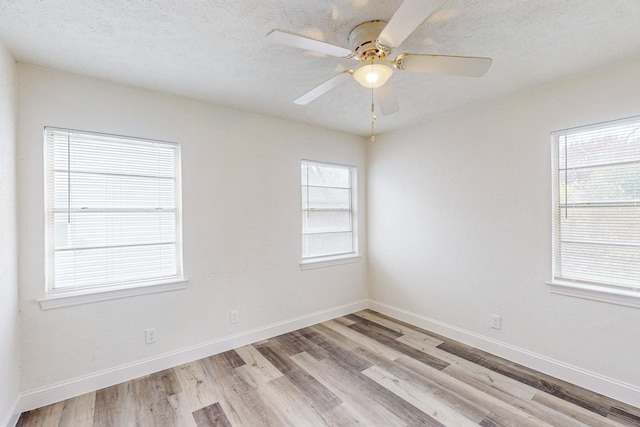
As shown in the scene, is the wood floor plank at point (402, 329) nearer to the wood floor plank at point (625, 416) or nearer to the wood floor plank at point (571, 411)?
the wood floor plank at point (571, 411)

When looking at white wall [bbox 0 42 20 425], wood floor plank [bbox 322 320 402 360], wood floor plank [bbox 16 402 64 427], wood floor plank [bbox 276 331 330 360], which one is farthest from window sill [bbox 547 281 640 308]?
white wall [bbox 0 42 20 425]

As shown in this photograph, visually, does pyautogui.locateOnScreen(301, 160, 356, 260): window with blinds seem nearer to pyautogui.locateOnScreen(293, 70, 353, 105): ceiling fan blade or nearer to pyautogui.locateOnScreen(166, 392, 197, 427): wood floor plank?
pyautogui.locateOnScreen(293, 70, 353, 105): ceiling fan blade

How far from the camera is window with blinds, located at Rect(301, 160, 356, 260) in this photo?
144 inches

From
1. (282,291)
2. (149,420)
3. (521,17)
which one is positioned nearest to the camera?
(521,17)

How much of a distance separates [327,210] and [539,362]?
103 inches

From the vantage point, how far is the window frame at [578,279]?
2133 millimetres

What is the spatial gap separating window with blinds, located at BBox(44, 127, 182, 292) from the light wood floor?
865 millimetres

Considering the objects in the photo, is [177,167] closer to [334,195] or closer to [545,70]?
[334,195]

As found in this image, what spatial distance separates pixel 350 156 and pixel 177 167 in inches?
86.4

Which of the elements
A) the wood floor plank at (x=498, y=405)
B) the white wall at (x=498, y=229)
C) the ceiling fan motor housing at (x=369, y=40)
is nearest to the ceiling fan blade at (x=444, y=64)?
the ceiling fan motor housing at (x=369, y=40)

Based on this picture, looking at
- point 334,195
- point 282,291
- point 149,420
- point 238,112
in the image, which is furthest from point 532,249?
point 149,420

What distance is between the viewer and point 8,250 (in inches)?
73.4

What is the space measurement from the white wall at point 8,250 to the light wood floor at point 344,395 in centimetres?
33

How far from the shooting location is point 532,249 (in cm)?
260
